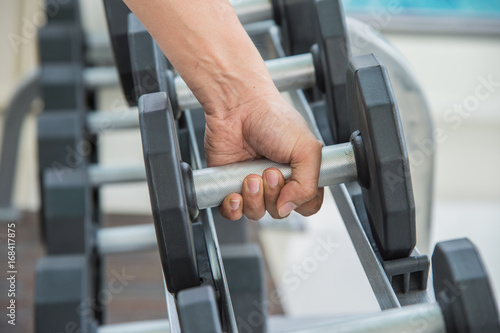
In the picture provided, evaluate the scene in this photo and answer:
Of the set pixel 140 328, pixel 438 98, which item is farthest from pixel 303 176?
pixel 438 98

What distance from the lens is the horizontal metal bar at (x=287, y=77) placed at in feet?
2.74

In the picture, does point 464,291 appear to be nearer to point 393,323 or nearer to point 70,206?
point 393,323

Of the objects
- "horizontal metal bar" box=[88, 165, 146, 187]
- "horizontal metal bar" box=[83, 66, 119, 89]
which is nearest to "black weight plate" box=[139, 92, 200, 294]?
"horizontal metal bar" box=[88, 165, 146, 187]

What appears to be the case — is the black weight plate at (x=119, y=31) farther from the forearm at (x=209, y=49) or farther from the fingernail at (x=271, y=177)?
the fingernail at (x=271, y=177)

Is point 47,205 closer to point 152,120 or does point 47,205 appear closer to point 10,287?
point 152,120

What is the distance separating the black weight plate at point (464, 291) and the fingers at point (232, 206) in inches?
9.4

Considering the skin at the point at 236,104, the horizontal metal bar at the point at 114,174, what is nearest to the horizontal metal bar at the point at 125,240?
the horizontal metal bar at the point at 114,174

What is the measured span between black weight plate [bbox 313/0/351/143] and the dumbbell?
0.10 meters

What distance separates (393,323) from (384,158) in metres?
0.17

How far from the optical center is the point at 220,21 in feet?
2.37

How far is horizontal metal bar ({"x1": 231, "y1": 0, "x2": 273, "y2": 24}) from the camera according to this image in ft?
3.28

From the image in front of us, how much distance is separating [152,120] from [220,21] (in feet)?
0.62

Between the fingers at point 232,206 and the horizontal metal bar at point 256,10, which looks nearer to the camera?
the fingers at point 232,206

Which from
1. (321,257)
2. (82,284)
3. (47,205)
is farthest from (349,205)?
(321,257)
